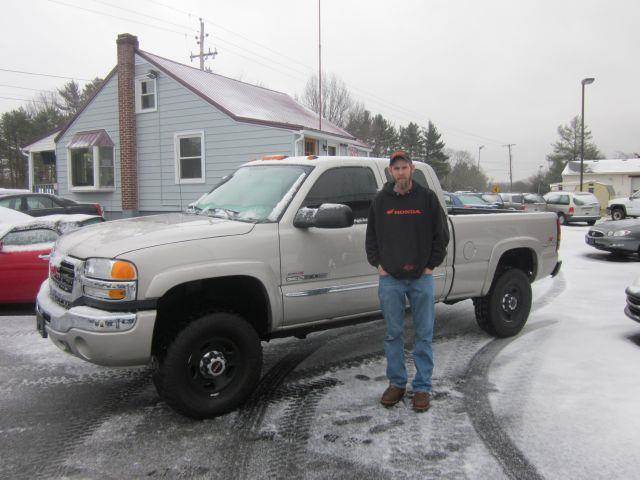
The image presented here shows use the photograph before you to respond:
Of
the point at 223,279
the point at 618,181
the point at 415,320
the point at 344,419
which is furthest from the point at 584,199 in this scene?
the point at 618,181

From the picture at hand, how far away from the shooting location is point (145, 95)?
56.6ft

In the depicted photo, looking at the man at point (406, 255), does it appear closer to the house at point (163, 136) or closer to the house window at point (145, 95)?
the house at point (163, 136)

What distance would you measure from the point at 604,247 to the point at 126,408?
38.1ft

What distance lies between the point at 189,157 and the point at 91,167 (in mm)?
4266

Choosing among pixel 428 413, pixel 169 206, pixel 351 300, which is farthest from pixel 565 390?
pixel 169 206

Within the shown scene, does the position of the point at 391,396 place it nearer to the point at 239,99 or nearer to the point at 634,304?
the point at 634,304

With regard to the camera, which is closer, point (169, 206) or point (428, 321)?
point (428, 321)

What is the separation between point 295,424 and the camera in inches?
141

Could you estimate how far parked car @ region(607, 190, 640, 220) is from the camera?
76.6 feet

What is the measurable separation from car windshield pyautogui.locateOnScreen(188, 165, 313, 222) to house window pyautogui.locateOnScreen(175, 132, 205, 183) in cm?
1187

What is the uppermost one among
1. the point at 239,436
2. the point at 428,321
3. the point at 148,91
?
the point at 148,91

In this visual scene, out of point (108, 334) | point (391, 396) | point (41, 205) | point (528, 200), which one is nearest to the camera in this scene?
point (108, 334)

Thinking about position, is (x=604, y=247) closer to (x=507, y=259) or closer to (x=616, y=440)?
(x=507, y=259)

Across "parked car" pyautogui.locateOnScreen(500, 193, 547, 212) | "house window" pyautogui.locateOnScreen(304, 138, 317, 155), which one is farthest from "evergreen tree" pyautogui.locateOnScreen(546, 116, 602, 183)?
"house window" pyautogui.locateOnScreen(304, 138, 317, 155)
